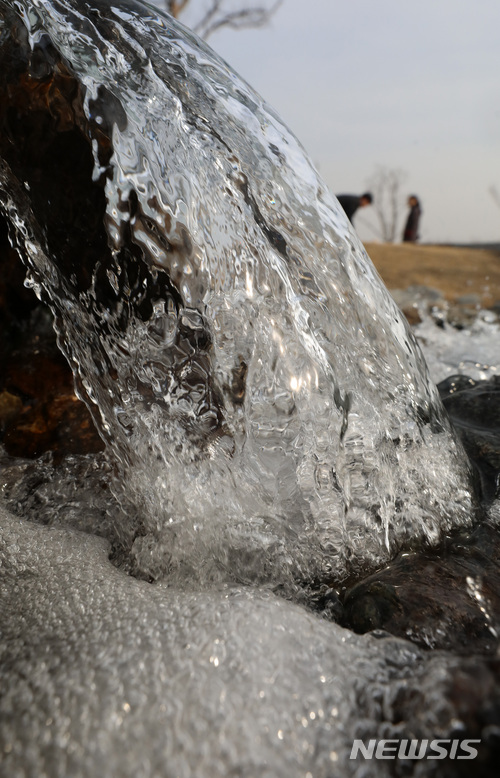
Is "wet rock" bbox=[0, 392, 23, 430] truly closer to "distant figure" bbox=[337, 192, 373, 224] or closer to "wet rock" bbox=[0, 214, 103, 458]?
"wet rock" bbox=[0, 214, 103, 458]

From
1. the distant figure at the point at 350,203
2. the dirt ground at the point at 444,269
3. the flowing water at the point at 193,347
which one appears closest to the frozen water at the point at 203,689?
the flowing water at the point at 193,347

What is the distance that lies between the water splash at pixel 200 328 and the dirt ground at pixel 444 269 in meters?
5.05

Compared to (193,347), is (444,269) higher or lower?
lower

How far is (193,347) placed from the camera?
4.40 ft

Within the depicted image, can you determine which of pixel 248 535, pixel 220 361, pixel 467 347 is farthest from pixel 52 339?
pixel 467 347

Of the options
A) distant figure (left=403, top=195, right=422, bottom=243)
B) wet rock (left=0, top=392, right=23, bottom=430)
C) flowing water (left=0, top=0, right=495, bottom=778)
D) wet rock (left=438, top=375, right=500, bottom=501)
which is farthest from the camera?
distant figure (left=403, top=195, right=422, bottom=243)

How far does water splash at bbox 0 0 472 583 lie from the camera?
1.29m

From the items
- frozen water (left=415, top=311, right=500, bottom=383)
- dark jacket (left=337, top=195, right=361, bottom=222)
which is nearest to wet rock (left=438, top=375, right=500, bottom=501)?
frozen water (left=415, top=311, right=500, bottom=383)

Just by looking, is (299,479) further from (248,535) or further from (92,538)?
(92,538)

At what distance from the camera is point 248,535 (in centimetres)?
126

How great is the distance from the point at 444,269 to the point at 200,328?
6.76 m

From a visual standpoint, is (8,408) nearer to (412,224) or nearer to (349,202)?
(349,202)

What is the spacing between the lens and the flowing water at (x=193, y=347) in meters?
1.26

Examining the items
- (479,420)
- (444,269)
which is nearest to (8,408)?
(479,420)
